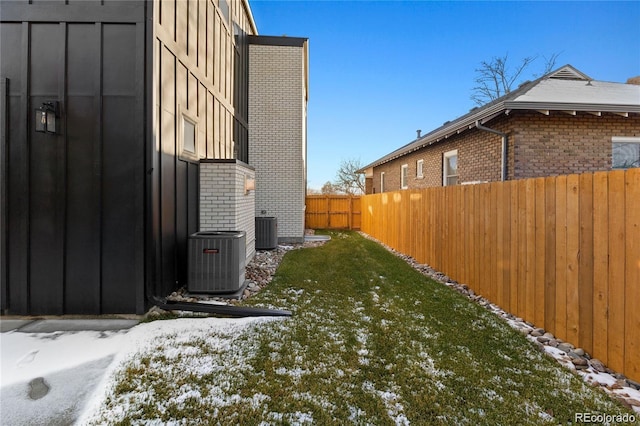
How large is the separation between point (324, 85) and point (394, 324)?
71.6ft

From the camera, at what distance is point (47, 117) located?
11.7 ft

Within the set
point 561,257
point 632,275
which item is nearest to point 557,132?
point 561,257

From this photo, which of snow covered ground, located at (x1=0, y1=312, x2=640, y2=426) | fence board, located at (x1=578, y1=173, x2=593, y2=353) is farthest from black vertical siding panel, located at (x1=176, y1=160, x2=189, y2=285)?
fence board, located at (x1=578, y1=173, x2=593, y2=353)

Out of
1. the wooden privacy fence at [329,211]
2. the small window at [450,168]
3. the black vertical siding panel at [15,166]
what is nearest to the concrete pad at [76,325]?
the black vertical siding panel at [15,166]

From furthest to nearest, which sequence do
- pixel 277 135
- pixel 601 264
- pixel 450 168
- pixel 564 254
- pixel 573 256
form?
1. pixel 277 135
2. pixel 450 168
3. pixel 564 254
4. pixel 573 256
5. pixel 601 264

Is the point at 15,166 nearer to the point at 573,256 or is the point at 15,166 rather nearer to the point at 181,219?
the point at 181,219

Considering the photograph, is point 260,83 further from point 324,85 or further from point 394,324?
point 324,85

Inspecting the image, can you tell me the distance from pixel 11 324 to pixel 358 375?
3.94m

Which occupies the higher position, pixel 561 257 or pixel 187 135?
pixel 187 135

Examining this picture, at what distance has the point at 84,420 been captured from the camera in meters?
2.00

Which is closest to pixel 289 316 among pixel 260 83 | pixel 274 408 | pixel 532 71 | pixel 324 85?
pixel 274 408

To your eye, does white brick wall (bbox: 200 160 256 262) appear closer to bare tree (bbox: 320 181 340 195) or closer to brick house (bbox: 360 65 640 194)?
brick house (bbox: 360 65 640 194)

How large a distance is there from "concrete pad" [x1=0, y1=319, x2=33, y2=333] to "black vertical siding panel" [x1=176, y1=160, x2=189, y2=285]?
5.56 feet

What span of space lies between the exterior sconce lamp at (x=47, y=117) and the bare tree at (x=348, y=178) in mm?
29854
